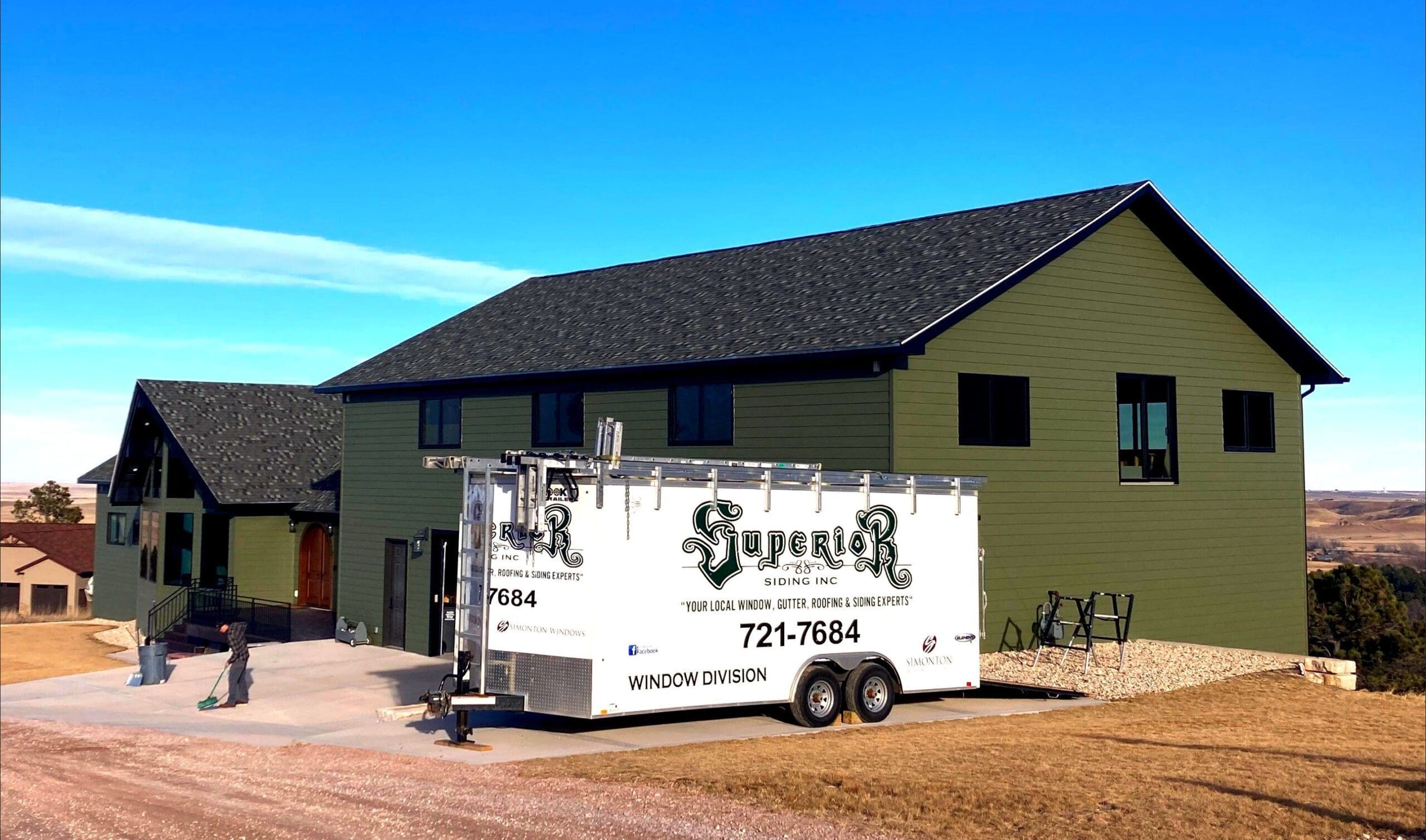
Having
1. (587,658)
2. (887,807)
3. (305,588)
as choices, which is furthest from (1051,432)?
(305,588)

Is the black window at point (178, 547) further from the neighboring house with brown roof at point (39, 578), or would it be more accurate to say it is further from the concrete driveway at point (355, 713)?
the neighboring house with brown roof at point (39, 578)

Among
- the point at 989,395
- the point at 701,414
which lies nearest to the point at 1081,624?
the point at 989,395

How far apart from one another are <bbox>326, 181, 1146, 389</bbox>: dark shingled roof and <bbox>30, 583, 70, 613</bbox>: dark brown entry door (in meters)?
20.6

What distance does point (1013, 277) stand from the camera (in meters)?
22.6

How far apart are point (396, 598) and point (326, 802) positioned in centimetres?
1638

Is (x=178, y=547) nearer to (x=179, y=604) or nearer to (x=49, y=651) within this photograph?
(x=179, y=604)

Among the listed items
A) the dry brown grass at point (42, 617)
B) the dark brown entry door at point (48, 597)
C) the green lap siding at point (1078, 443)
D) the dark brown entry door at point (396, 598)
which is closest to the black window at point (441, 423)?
the green lap siding at point (1078, 443)

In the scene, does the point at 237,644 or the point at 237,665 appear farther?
the point at 237,665

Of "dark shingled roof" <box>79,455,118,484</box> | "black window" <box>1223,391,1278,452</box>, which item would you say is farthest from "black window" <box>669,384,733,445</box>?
"dark shingled roof" <box>79,455,118,484</box>

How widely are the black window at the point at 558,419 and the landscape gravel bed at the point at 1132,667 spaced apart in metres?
9.81

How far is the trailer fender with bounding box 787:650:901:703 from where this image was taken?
17406 mm

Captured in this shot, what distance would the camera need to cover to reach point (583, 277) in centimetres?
3400

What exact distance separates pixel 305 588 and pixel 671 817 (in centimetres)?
2590

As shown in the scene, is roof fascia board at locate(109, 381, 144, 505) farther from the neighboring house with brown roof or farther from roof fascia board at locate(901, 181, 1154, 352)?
roof fascia board at locate(901, 181, 1154, 352)
